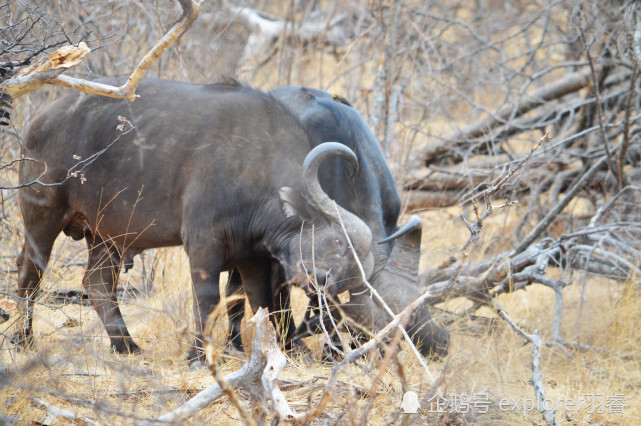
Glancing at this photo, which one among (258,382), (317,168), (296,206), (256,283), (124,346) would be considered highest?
(317,168)

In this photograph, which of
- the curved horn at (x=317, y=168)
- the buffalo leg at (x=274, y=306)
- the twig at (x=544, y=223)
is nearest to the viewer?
the curved horn at (x=317, y=168)

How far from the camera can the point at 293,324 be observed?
16.6 feet

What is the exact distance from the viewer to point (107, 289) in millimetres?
5148

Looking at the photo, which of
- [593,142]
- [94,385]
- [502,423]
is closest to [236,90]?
[94,385]

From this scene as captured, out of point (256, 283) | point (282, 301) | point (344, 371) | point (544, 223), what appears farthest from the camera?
point (544, 223)

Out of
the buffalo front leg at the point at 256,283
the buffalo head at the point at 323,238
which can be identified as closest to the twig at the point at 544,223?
the buffalo head at the point at 323,238

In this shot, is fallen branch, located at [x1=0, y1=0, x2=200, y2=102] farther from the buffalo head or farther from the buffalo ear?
the buffalo ear

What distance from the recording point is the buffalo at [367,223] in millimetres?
4359

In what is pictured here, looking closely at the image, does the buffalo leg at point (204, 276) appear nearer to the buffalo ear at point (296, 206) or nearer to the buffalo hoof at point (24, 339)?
the buffalo ear at point (296, 206)

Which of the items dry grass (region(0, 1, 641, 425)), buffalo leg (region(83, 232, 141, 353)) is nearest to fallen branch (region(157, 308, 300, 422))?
dry grass (region(0, 1, 641, 425))

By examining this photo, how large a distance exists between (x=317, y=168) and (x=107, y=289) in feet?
6.74

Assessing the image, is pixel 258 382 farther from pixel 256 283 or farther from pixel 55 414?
pixel 256 283

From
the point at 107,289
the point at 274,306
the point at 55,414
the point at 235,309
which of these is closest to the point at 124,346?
the point at 107,289

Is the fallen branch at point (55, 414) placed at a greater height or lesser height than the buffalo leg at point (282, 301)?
greater
